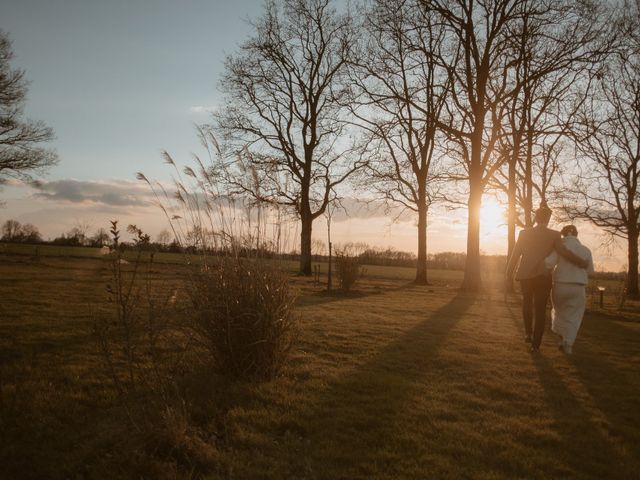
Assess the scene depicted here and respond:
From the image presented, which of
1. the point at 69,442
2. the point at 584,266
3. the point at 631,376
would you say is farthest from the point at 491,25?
the point at 69,442

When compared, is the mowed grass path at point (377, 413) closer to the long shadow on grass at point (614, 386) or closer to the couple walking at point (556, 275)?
the long shadow on grass at point (614, 386)

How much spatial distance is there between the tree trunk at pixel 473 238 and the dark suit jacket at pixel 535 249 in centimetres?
1112

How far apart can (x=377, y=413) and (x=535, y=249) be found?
4.57 metres

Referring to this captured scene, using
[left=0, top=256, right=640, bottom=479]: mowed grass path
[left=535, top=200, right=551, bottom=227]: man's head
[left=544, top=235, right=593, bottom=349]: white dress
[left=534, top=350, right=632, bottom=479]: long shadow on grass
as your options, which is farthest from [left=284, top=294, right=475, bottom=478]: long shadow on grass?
[left=535, top=200, right=551, bottom=227]: man's head

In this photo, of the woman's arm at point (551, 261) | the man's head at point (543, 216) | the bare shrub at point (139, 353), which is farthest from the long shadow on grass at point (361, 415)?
the man's head at point (543, 216)

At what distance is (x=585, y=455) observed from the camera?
3654 millimetres

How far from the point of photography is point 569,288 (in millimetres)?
7309

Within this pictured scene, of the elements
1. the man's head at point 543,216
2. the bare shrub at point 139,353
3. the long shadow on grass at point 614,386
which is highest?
the man's head at point 543,216

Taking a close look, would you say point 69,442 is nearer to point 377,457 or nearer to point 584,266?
point 377,457

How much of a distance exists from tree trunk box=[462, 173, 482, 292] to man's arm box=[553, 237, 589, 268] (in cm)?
1126

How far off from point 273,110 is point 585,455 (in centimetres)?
2780

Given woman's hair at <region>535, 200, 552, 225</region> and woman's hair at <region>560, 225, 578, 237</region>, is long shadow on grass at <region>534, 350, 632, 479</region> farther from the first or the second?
woman's hair at <region>560, 225, 578, 237</region>

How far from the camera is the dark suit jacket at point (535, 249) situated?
7.42m

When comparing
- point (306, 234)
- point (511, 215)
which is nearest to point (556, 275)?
point (511, 215)
